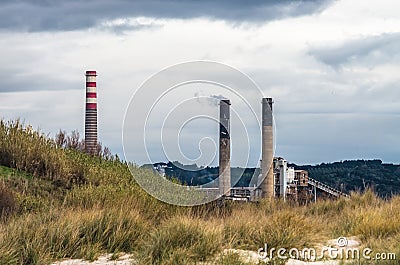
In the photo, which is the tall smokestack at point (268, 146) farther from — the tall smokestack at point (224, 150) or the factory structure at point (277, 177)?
the tall smokestack at point (224, 150)

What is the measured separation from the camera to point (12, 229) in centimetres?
1089

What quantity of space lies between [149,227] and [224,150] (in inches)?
419

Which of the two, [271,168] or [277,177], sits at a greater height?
[271,168]

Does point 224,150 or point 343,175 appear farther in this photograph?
point 343,175

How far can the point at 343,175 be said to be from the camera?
151 ft

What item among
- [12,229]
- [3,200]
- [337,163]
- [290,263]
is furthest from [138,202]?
[337,163]

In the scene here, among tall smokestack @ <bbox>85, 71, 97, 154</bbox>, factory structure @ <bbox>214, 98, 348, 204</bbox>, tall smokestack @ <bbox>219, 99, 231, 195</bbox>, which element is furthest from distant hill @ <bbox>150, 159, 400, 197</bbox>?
tall smokestack @ <bbox>85, 71, 97, 154</bbox>

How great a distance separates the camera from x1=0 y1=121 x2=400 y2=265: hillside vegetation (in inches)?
397

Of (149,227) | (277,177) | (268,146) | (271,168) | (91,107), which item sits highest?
(91,107)

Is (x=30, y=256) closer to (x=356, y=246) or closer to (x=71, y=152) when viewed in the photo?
(x=356, y=246)

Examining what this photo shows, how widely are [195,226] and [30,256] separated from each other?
2.43 meters

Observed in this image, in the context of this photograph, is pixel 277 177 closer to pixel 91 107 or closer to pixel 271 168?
pixel 271 168

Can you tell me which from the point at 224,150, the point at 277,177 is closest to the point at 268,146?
the point at 277,177

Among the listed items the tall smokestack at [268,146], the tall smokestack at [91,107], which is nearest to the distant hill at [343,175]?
the tall smokestack at [268,146]
